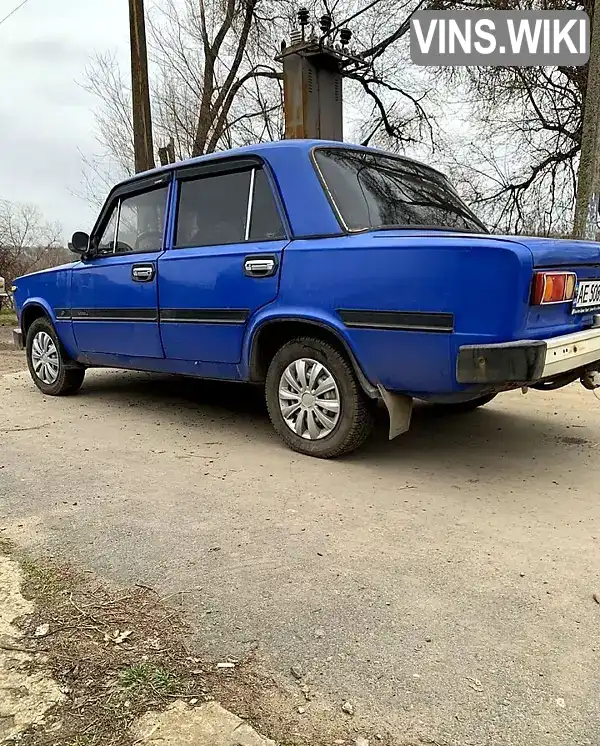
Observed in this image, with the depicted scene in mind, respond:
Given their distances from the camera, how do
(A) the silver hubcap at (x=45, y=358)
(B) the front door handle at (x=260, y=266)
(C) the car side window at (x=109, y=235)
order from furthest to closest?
(A) the silver hubcap at (x=45, y=358) → (C) the car side window at (x=109, y=235) → (B) the front door handle at (x=260, y=266)

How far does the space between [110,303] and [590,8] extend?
31.4 feet

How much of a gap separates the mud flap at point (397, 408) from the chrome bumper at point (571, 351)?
0.78 meters

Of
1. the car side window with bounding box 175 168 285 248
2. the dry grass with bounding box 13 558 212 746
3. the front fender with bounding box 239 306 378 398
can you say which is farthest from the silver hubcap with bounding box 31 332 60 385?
the dry grass with bounding box 13 558 212 746

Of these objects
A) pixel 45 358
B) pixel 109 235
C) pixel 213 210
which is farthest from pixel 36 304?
pixel 213 210

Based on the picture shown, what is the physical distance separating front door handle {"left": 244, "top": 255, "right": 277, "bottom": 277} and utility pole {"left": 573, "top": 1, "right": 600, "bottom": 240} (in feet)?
18.2

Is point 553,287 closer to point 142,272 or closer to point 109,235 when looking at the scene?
point 142,272

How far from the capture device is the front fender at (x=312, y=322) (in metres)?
3.56

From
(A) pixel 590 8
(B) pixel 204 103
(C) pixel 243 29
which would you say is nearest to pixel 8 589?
(A) pixel 590 8

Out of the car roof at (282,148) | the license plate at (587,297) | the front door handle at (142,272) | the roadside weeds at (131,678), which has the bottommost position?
the roadside weeds at (131,678)

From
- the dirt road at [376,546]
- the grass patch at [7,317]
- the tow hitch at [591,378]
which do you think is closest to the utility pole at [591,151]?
the dirt road at [376,546]

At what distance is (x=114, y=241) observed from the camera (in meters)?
5.32

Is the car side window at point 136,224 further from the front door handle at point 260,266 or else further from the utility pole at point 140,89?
the utility pole at point 140,89

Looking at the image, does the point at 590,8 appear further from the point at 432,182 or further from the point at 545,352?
the point at 545,352

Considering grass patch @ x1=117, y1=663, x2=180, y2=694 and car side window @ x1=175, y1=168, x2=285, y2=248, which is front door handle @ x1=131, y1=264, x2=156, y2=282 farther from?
grass patch @ x1=117, y1=663, x2=180, y2=694
